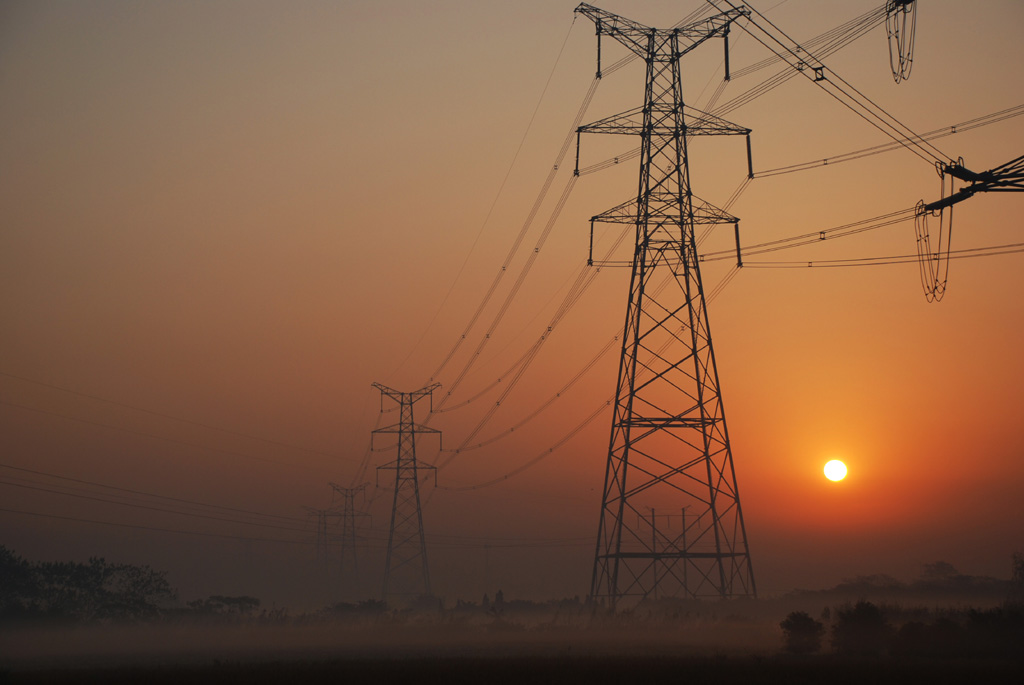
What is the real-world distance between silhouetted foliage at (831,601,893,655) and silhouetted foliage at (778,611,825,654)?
854 mm

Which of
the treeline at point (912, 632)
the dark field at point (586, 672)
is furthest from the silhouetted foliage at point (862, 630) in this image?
the dark field at point (586, 672)

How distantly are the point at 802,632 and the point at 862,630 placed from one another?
3015 millimetres

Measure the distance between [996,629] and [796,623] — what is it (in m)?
9.28

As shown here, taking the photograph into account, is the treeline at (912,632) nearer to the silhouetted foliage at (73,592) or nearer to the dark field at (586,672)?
the dark field at (586,672)

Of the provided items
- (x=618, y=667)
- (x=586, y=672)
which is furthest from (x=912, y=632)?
(x=586, y=672)

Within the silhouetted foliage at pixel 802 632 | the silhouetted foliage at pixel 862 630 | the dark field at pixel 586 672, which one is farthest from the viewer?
the silhouetted foliage at pixel 802 632

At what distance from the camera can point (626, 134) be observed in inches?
1710

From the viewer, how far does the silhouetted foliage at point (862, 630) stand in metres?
47.0

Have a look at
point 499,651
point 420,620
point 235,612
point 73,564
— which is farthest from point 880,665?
point 73,564

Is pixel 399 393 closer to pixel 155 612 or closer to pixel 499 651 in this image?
pixel 499 651

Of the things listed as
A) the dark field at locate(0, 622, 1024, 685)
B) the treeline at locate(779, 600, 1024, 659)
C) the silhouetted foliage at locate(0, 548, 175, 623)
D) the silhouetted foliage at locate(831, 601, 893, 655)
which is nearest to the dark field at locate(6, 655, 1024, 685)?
the dark field at locate(0, 622, 1024, 685)

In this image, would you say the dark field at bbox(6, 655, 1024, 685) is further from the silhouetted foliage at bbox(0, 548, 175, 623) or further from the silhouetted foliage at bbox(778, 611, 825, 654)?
the silhouetted foliage at bbox(0, 548, 175, 623)

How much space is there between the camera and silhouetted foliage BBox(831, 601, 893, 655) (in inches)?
1849

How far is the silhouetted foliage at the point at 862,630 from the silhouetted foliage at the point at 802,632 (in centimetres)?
85
